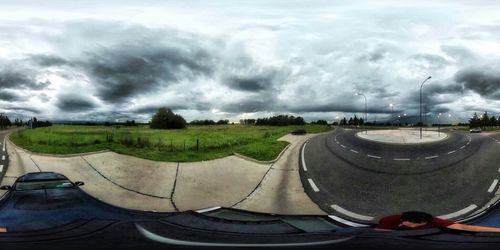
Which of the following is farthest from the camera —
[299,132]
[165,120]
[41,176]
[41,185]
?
[299,132]

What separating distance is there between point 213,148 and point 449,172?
3.27 meters

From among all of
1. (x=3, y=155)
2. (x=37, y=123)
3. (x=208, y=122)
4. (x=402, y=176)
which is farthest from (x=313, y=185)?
(x=3, y=155)

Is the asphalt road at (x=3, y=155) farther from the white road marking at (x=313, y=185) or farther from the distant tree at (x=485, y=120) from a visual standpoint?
the distant tree at (x=485, y=120)

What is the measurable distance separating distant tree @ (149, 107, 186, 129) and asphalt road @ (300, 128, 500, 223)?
1990mm

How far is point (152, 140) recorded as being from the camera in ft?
16.4

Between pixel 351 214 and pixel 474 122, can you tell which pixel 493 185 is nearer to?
pixel 474 122

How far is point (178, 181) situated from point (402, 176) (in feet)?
9.83

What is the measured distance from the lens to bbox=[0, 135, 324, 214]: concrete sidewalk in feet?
14.2

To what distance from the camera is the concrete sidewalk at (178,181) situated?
4.34 m

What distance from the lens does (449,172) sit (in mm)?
4359

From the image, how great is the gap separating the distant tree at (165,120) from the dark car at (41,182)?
47.8 inches

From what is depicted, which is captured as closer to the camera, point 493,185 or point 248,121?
point 493,185

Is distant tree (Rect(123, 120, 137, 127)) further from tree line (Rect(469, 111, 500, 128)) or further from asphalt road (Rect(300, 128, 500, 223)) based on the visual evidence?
tree line (Rect(469, 111, 500, 128))

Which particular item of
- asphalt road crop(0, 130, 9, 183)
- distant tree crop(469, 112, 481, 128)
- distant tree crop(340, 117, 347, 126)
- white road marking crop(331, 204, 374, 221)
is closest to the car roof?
asphalt road crop(0, 130, 9, 183)
